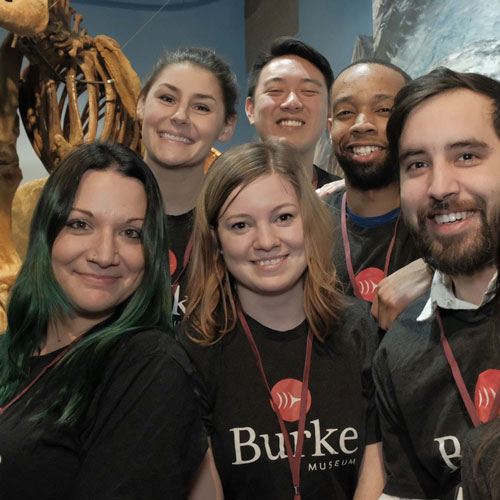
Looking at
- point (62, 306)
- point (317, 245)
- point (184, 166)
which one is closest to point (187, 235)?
point (184, 166)

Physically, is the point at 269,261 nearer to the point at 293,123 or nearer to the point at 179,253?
the point at 179,253

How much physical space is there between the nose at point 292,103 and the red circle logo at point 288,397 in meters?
1.82

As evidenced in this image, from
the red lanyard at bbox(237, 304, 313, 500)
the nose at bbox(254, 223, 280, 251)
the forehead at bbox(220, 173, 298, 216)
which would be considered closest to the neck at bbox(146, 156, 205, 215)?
the forehead at bbox(220, 173, 298, 216)

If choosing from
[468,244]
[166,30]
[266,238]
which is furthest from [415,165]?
[166,30]

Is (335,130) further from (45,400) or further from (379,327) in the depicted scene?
(45,400)

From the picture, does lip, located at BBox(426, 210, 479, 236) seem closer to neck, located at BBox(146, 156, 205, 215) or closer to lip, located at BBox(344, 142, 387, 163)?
lip, located at BBox(344, 142, 387, 163)

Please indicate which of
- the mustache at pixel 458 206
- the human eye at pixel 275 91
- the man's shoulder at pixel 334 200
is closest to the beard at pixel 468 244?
the mustache at pixel 458 206

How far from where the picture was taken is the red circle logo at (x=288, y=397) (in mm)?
2041

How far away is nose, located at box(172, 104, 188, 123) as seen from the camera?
297 centimetres

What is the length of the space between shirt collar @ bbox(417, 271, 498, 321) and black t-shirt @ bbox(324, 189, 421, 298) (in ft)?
1.89

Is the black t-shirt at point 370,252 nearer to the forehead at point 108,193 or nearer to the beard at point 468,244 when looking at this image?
the beard at point 468,244

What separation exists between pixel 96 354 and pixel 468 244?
1105mm

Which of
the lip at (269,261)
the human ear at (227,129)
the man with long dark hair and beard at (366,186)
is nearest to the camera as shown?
the lip at (269,261)

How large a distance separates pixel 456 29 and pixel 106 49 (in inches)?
99.2
